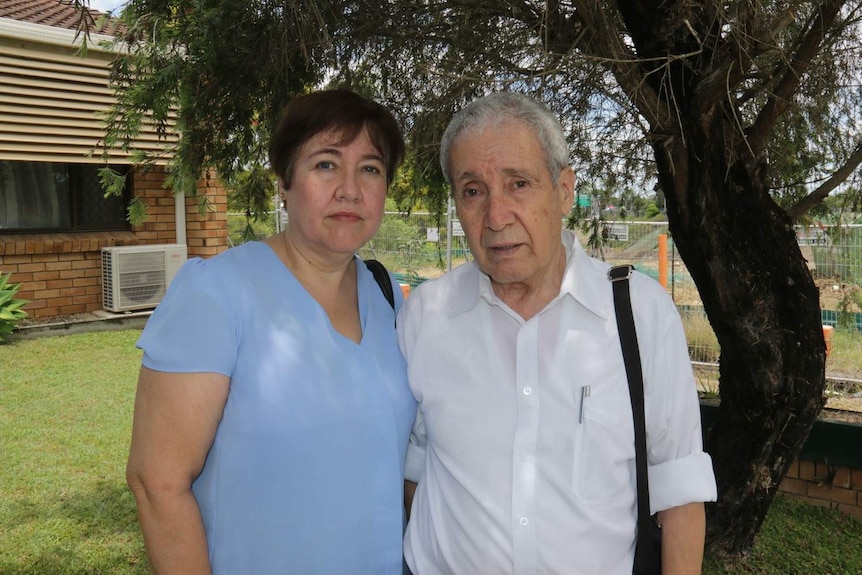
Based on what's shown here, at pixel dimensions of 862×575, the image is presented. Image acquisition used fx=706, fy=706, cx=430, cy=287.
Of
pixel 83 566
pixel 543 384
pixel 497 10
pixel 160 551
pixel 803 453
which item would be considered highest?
pixel 497 10

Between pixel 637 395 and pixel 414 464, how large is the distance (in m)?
0.76

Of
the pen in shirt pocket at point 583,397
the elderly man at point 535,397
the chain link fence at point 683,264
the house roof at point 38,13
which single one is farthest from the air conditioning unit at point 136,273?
the pen in shirt pocket at point 583,397

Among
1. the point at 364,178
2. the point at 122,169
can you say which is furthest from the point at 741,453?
the point at 122,169

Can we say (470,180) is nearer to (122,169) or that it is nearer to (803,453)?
(803,453)

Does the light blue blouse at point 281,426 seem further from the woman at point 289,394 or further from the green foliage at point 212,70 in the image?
the green foliage at point 212,70

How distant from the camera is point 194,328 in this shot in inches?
69.8

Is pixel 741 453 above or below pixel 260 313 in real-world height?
below

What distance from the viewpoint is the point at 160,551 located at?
178 cm

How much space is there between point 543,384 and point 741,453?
103 inches

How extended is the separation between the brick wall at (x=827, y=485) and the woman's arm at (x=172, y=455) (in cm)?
449

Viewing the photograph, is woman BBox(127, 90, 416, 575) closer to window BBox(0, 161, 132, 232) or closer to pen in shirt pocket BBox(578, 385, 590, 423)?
pen in shirt pocket BBox(578, 385, 590, 423)

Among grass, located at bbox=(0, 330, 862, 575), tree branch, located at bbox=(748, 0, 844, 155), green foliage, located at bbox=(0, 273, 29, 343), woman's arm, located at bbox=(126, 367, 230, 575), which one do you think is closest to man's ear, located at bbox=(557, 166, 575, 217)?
woman's arm, located at bbox=(126, 367, 230, 575)

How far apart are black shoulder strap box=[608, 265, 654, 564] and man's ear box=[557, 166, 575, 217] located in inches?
12.1

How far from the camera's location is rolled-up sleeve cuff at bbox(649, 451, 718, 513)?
189cm
